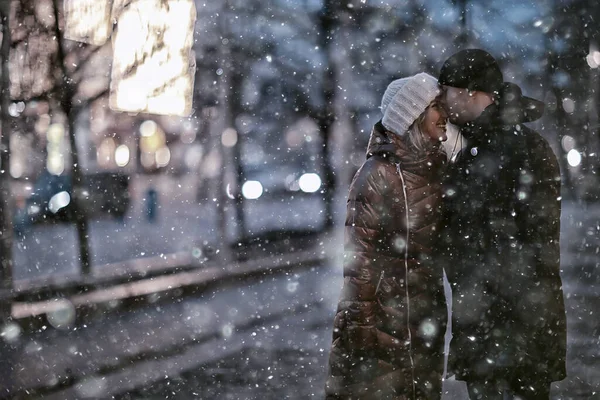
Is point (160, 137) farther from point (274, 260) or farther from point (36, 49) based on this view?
point (36, 49)

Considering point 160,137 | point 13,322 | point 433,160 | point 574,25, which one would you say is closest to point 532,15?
point 574,25

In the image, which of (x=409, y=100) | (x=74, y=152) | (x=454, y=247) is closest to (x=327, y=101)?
(x=74, y=152)

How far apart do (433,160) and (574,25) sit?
12111 mm

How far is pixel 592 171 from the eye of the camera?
1694 cm

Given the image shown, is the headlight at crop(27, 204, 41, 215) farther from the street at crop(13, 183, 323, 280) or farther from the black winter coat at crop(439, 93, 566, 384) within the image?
the black winter coat at crop(439, 93, 566, 384)

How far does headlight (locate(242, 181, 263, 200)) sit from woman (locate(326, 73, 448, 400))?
1523cm

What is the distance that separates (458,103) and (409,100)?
350 mm

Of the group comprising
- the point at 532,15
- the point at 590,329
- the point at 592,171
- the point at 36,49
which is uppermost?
the point at 532,15

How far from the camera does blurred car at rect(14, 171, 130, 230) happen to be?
55.3 ft

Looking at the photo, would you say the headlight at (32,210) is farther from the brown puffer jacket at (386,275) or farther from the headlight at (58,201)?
the brown puffer jacket at (386,275)

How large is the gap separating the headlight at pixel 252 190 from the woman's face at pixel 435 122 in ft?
50.2

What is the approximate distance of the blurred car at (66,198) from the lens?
16.9 metres

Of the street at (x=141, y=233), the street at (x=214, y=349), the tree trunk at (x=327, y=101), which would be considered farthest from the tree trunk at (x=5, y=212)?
the tree trunk at (x=327, y=101)

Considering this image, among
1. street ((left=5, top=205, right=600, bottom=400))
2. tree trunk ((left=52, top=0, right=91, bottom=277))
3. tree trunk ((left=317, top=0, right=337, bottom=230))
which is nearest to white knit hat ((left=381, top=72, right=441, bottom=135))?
street ((left=5, top=205, right=600, bottom=400))
